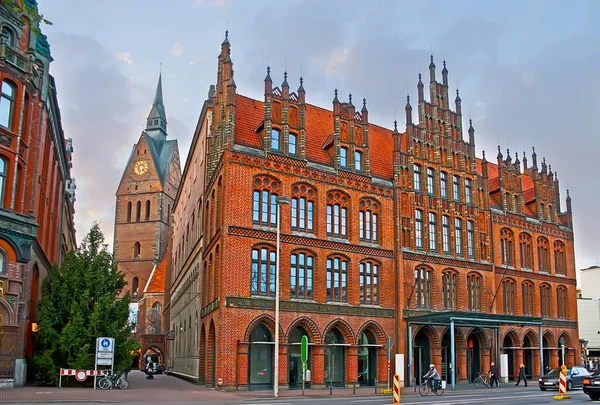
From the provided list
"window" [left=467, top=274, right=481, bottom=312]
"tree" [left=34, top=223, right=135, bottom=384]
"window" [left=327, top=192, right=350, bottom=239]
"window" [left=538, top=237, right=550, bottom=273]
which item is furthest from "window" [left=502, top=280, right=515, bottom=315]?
"tree" [left=34, top=223, right=135, bottom=384]

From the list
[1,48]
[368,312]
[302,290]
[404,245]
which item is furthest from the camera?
[404,245]

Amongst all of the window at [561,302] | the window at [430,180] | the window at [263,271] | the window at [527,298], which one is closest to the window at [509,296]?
the window at [527,298]

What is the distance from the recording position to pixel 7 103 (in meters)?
30.9

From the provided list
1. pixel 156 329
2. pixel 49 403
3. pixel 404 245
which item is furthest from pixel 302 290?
pixel 156 329

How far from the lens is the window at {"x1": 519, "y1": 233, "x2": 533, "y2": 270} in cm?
4969

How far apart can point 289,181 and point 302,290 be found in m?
6.30

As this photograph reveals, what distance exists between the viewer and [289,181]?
3638 cm

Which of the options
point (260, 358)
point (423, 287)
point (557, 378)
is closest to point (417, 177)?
point (423, 287)

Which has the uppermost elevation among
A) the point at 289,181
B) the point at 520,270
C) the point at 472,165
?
the point at 472,165

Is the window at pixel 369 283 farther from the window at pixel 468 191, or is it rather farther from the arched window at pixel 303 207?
the window at pixel 468 191

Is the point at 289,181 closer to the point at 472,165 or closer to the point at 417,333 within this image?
the point at 417,333

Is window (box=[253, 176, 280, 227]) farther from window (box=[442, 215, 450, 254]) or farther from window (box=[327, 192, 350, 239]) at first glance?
window (box=[442, 215, 450, 254])

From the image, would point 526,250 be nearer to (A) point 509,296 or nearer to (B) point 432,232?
(A) point 509,296

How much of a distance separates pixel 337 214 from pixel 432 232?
8.41 meters
